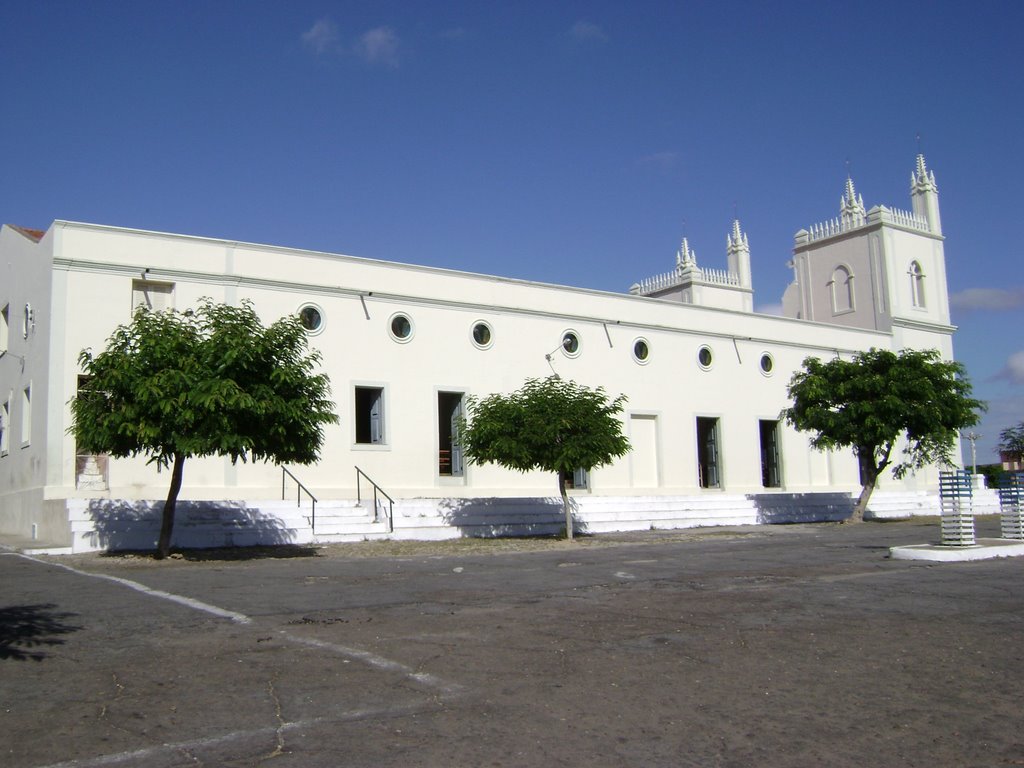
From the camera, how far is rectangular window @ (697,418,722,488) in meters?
32.8

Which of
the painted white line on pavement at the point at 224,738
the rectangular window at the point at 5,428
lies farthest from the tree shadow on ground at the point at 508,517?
the painted white line on pavement at the point at 224,738

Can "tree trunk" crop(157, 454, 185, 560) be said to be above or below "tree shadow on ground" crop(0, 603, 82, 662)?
above

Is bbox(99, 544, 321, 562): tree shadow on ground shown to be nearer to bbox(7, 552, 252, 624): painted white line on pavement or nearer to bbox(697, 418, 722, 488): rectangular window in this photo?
bbox(7, 552, 252, 624): painted white line on pavement

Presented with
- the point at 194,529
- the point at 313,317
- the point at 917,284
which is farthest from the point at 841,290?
the point at 194,529

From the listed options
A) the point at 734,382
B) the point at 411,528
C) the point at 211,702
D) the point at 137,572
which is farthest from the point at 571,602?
the point at 734,382

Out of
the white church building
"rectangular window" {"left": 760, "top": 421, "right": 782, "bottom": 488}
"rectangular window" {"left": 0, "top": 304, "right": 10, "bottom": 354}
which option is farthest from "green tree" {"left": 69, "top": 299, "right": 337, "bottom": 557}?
"rectangular window" {"left": 760, "top": 421, "right": 782, "bottom": 488}

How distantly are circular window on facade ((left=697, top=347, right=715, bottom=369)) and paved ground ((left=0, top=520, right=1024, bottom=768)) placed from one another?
20.4m

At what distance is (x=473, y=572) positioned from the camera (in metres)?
14.0

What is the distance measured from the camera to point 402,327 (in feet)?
87.5

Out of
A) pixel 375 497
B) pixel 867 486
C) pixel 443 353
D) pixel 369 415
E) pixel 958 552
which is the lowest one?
pixel 958 552

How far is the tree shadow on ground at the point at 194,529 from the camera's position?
1809cm

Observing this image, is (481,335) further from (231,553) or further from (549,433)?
(231,553)

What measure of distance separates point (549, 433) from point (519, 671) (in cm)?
1458

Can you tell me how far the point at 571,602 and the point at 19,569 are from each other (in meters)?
8.77
